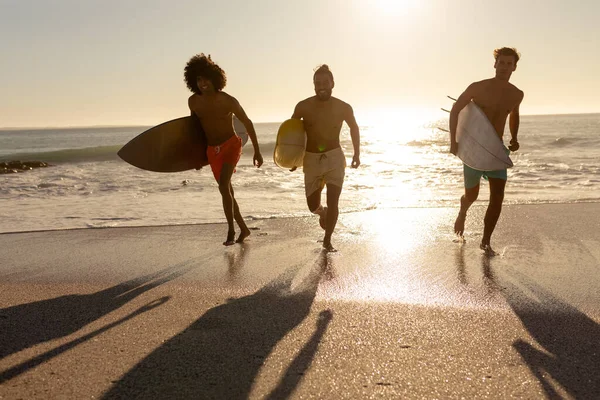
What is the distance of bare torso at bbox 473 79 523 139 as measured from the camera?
5.47 metres

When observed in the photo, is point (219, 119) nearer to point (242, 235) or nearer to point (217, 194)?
point (242, 235)

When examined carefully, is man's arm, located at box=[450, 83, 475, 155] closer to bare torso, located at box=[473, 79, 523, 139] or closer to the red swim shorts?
bare torso, located at box=[473, 79, 523, 139]

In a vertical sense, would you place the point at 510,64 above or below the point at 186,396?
above

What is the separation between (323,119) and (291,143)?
42 centimetres

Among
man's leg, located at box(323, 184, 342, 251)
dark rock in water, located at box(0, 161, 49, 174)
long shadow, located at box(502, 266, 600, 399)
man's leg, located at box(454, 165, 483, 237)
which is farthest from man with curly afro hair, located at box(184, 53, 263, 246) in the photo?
dark rock in water, located at box(0, 161, 49, 174)

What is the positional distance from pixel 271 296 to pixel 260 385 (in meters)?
1.50

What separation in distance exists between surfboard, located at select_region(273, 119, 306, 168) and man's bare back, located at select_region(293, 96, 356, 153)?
0.07 metres

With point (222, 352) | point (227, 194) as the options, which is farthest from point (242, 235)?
point (222, 352)

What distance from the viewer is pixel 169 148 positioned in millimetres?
6926

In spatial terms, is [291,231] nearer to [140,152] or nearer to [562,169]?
[140,152]

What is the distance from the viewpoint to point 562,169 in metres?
15.0

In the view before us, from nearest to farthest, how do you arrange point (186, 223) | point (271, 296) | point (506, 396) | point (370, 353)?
point (506, 396), point (370, 353), point (271, 296), point (186, 223)

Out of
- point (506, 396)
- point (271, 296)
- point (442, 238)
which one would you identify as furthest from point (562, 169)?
point (506, 396)

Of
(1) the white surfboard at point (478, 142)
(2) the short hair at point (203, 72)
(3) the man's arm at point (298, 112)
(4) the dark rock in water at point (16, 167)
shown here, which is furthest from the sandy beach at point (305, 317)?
(4) the dark rock in water at point (16, 167)
